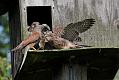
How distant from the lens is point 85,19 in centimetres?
608

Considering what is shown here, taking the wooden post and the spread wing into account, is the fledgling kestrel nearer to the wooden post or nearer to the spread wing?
the spread wing

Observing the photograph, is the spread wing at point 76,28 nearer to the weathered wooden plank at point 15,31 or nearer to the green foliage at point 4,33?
the weathered wooden plank at point 15,31

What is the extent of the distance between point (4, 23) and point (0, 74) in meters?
9.48

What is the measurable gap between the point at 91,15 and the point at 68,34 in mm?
633

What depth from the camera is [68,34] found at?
20.0 feet

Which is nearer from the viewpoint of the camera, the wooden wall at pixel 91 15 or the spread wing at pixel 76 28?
the spread wing at pixel 76 28

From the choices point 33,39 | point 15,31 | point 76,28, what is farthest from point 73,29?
point 15,31

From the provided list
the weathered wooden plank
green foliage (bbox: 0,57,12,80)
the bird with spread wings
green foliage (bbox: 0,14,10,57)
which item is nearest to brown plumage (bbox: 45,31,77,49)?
the bird with spread wings

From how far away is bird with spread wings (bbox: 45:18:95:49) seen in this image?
6043 millimetres

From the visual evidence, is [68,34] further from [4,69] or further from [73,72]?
[4,69]

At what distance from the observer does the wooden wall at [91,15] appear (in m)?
6.48

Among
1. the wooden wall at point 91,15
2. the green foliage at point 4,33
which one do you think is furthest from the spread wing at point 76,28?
the green foliage at point 4,33

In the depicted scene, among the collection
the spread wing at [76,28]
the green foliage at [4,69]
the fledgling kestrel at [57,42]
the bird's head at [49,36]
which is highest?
the spread wing at [76,28]

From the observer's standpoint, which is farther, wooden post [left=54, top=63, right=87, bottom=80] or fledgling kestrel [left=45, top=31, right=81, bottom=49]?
wooden post [left=54, top=63, right=87, bottom=80]
